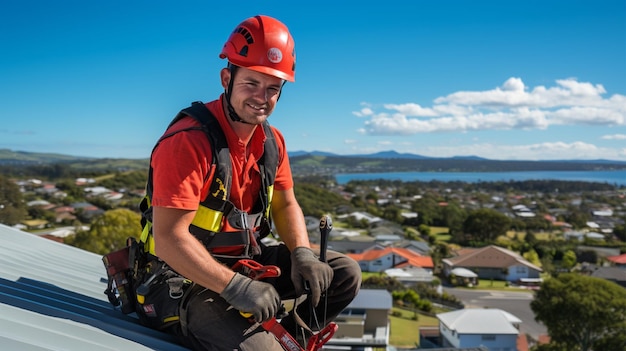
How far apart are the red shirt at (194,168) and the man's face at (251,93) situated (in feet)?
0.39

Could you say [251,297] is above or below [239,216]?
below

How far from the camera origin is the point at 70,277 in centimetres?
350

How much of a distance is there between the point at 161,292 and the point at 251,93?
0.99 m

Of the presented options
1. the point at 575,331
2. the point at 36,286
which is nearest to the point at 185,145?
the point at 36,286

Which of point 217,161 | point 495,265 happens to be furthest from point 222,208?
point 495,265

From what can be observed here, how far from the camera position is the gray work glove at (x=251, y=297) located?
2.06 metres

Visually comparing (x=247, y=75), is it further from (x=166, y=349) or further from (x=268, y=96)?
(x=166, y=349)

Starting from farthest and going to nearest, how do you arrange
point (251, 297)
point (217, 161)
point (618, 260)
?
1. point (618, 260)
2. point (217, 161)
3. point (251, 297)

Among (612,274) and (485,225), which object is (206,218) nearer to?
(612,274)

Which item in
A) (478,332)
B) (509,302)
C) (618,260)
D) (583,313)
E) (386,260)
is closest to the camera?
(583,313)

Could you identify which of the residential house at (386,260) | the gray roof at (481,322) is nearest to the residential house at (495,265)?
the residential house at (386,260)

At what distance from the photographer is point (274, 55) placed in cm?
229

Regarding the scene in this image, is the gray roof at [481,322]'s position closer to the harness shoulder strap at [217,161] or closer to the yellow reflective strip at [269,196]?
the yellow reflective strip at [269,196]

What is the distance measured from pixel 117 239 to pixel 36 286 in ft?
→ 44.0
